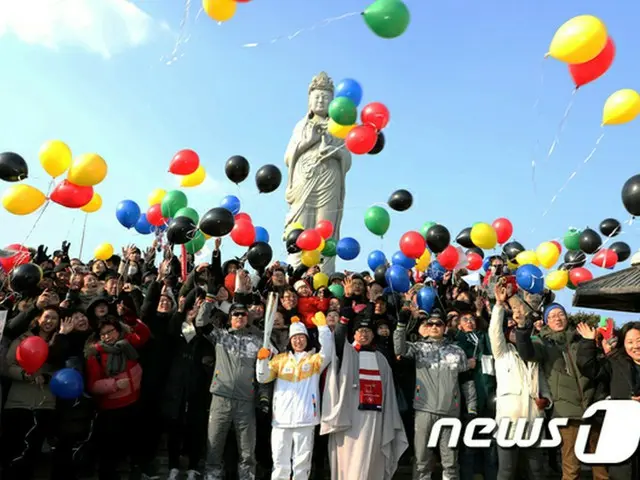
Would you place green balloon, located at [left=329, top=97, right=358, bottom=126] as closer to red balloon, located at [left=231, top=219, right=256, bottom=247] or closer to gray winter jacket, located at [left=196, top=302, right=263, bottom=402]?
red balloon, located at [left=231, top=219, right=256, bottom=247]

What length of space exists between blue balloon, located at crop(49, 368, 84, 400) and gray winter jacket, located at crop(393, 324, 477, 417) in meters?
2.71

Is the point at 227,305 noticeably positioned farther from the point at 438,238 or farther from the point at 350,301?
the point at 438,238

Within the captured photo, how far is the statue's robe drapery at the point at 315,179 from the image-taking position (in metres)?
13.0

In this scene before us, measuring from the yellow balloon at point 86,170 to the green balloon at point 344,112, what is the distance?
319cm

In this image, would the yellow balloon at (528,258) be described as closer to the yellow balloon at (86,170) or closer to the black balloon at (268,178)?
the black balloon at (268,178)

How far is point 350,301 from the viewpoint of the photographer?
650 centimetres

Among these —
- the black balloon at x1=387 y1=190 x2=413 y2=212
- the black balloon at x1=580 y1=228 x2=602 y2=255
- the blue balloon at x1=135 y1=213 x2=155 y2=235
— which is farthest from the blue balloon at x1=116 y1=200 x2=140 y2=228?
the black balloon at x1=580 y1=228 x2=602 y2=255

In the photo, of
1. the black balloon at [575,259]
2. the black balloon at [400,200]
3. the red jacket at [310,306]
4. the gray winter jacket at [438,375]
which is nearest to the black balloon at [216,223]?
the red jacket at [310,306]

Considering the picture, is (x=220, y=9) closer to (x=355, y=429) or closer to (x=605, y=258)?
(x=355, y=429)

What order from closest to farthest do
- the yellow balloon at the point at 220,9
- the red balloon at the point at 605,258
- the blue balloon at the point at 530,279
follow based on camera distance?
the yellow balloon at the point at 220,9 → the blue balloon at the point at 530,279 → the red balloon at the point at 605,258

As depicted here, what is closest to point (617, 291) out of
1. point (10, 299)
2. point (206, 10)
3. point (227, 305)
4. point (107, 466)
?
point (227, 305)

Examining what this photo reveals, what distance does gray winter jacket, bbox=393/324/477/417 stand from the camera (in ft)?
17.0

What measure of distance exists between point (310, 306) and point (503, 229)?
12.8 feet

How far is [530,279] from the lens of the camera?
702cm
